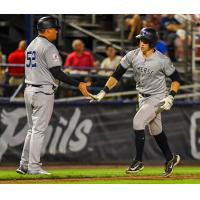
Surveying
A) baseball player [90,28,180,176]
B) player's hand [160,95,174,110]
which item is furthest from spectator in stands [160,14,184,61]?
player's hand [160,95,174,110]

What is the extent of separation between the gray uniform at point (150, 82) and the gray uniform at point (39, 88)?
1.15 meters

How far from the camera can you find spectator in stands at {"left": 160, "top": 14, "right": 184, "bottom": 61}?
18969 mm

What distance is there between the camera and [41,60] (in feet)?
37.0

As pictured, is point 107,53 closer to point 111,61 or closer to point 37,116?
point 111,61

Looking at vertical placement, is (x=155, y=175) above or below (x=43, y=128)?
below

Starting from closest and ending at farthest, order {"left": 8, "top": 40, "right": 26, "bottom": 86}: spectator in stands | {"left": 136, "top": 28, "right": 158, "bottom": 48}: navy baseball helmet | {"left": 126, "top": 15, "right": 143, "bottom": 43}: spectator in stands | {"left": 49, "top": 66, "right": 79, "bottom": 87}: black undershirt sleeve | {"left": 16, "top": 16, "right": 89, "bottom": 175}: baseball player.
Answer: {"left": 49, "top": 66, "right": 79, "bottom": 87}: black undershirt sleeve → {"left": 16, "top": 16, "right": 89, "bottom": 175}: baseball player → {"left": 136, "top": 28, "right": 158, "bottom": 48}: navy baseball helmet → {"left": 8, "top": 40, "right": 26, "bottom": 86}: spectator in stands → {"left": 126, "top": 15, "right": 143, "bottom": 43}: spectator in stands

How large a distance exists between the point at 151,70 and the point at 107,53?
21.4 feet

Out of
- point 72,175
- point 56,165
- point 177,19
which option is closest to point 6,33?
point 177,19

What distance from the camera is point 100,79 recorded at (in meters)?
17.2

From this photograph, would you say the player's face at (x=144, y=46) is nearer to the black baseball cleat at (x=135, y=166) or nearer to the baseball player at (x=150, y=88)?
the baseball player at (x=150, y=88)

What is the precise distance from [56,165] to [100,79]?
2136mm

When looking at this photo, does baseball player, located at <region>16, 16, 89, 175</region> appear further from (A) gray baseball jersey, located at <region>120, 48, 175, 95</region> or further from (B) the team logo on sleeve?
(A) gray baseball jersey, located at <region>120, 48, 175, 95</region>

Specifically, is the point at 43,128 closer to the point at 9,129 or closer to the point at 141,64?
the point at 141,64

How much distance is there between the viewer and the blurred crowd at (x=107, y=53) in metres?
17.0
